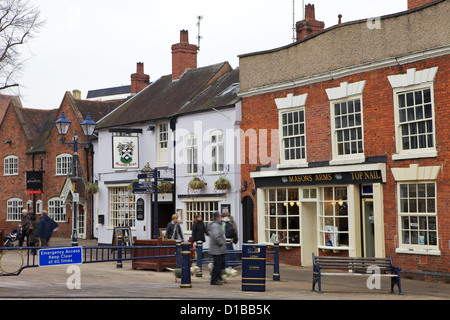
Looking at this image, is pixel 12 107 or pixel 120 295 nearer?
pixel 120 295

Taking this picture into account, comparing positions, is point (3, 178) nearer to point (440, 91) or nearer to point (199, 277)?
point (199, 277)

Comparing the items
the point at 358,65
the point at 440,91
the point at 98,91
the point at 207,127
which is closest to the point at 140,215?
the point at 207,127

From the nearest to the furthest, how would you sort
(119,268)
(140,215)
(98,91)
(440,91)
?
(440,91), (119,268), (140,215), (98,91)

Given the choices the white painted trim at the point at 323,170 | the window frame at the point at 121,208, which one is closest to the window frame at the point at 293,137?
the white painted trim at the point at 323,170

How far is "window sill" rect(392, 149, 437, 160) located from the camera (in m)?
17.8

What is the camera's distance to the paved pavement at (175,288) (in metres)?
13.6

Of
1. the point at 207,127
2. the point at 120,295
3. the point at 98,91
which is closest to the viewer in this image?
the point at 120,295

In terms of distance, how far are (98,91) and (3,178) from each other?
59174mm

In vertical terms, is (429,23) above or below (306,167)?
above

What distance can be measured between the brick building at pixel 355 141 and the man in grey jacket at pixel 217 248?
547cm

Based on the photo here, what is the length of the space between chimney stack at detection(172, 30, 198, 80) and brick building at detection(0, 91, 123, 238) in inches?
302

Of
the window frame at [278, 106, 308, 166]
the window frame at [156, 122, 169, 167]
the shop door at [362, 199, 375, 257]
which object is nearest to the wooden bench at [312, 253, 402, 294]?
the shop door at [362, 199, 375, 257]

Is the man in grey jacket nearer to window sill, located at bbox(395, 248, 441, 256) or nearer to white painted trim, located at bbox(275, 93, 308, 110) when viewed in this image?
window sill, located at bbox(395, 248, 441, 256)

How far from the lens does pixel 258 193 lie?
23500 mm
